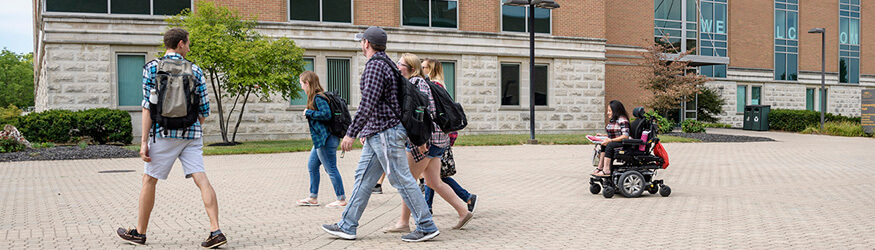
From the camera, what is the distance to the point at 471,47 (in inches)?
979

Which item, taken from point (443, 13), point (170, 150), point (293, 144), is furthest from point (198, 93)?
point (443, 13)

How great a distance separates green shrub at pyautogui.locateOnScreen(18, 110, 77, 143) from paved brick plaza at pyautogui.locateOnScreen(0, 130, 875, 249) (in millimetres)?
4677

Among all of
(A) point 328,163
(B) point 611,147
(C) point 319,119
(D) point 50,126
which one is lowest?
(A) point 328,163

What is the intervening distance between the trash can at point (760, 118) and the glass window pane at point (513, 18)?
41.8ft

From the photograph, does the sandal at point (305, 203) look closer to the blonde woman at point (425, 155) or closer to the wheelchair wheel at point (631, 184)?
the blonde woman at point (425, 155)

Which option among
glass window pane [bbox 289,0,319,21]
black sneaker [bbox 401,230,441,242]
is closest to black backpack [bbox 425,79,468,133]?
black sneaker [bbox 401,230,441,242]

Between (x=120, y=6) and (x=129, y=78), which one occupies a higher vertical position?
(x=120, y=6)

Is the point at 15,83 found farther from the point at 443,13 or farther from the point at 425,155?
the point at 425,155

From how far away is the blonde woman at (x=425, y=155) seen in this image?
577cm

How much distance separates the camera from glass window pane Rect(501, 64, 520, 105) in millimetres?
25750

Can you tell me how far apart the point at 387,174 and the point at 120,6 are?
17.9 m

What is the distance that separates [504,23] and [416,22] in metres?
3.50

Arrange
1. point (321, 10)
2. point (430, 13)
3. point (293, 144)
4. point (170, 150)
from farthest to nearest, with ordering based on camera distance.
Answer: point (430, 13), point (321, 10), point (293, 144), point (170, 150)

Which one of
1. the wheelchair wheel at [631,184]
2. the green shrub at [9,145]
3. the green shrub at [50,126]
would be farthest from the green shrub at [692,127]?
the green shrub at [9,145]
